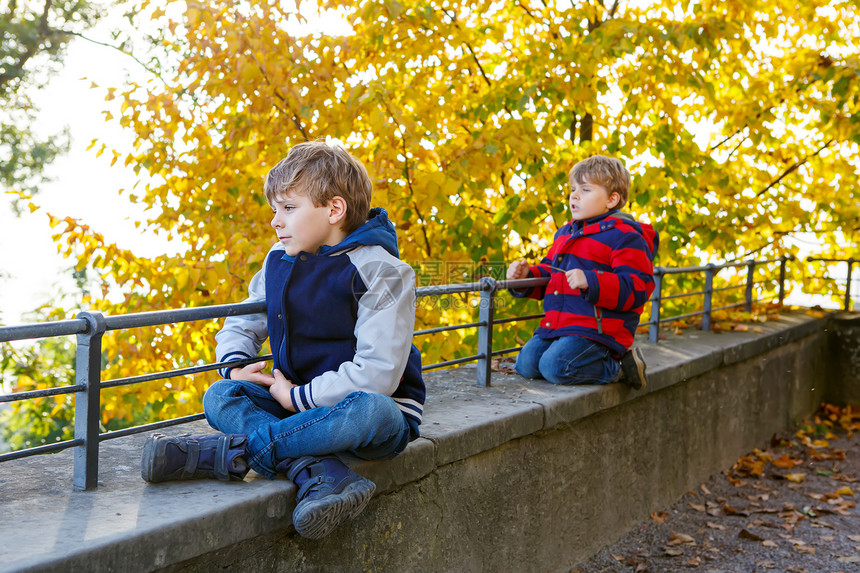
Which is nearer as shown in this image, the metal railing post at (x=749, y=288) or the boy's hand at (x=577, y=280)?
the boy's hand at (x=577, y=280)

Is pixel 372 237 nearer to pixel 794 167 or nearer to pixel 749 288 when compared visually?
pixel 794 167

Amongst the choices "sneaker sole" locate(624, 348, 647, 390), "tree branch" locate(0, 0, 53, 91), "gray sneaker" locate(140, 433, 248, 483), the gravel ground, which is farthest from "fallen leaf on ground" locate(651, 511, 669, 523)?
"tree branch" locate(0, 0, 53, 91)

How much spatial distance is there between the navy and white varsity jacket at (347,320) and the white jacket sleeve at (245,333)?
0.18 metres

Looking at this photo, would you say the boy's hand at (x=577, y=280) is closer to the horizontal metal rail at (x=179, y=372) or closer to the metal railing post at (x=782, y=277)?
the horizontal metal rail at (x=179, y=372)

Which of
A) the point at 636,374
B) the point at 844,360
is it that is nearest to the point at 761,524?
Result: the point at 636,374

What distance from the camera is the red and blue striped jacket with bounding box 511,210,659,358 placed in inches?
160

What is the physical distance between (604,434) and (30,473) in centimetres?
282

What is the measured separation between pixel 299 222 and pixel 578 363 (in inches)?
80.8

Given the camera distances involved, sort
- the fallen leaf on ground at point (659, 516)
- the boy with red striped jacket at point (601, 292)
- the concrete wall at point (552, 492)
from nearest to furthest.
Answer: the concrete wall at point (552, 492) < the boy with red striped jacket at point (601, 292) < the fallen leaf on ground at point (659, 516)

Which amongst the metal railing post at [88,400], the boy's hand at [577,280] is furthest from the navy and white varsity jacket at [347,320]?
the boy's hand at [577,280]

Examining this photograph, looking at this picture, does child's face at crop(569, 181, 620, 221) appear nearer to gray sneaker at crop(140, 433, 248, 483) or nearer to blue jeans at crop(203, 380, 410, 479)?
blue jeans at crop(203, 380, 410, 479)

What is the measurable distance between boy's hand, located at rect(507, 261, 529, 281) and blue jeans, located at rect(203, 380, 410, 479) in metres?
1.98

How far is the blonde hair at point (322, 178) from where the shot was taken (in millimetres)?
2568

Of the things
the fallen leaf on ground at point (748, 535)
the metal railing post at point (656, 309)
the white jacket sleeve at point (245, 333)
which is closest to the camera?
the white jacket sleeve at point (245, 333)
